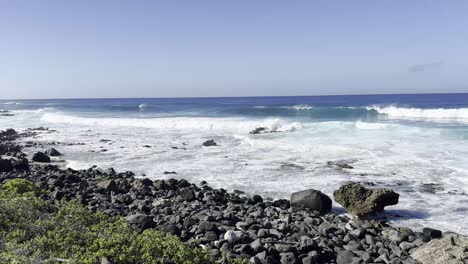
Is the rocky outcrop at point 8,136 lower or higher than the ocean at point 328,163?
higher

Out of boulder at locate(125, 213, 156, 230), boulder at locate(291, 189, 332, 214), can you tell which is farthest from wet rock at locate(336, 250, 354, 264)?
boulder at locate(125, 213, 156, 230)

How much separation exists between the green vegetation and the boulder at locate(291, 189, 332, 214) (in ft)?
15.7

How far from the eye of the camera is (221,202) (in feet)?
33.3

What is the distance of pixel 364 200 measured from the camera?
9.45 meters

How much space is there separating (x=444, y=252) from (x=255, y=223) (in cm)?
331

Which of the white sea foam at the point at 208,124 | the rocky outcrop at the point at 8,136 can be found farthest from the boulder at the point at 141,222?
the white sea foam at the point at 208,124

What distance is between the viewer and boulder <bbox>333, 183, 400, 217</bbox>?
9297 mm

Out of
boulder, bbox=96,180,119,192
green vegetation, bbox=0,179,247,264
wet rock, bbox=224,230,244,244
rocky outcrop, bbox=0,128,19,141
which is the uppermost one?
green vegetation, bbox=0,179,247,264

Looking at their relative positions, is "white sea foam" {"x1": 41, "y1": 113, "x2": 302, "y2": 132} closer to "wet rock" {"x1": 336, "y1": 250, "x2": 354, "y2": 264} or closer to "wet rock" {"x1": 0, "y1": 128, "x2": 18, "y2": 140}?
"wet rock" {"x1": 0, "y1": 128, "x2": 18, "y2": 140}

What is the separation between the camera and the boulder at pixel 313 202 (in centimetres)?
963

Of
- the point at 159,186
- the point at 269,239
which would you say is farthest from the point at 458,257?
the point at 159,186

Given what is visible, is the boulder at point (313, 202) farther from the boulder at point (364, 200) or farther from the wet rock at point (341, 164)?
the wet rock at point (341, 164)

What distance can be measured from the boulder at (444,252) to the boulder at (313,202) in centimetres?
308

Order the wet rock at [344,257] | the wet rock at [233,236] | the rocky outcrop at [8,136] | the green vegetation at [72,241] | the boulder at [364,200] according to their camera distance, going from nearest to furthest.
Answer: the green vegetation at [72,241] < the wet rock at [344,257] < the wet rock at [233,236] < the boulder at [364,200] < the rocky outcrop at [8,136]
